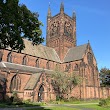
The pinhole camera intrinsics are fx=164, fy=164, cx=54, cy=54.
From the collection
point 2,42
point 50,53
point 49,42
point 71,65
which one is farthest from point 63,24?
point 2,42

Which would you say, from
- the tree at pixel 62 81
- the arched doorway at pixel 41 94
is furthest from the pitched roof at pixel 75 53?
the arched doorway at pixel 41 94

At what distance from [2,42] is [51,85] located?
30.7 metres

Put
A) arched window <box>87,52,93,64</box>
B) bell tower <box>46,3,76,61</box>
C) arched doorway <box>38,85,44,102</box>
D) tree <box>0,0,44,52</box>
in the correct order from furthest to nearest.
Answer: bell tower <box>46,3,76,61</box> → arched window <box>87,52,93,64</box> → arched doorway <box>38,85,44,102</box> → tree <box>0,0,44,52</box>

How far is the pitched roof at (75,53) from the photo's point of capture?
54.4m

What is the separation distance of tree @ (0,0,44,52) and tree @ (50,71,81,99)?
28.1 metres

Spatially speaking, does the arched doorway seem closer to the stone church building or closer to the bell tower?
the stone church building

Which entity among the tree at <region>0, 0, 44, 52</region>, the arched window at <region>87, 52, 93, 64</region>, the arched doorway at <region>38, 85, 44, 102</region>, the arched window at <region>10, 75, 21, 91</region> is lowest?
the arched doorway at <region>38, 85, 44, 102</region>

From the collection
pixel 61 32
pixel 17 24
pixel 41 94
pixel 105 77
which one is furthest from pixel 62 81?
pixel 105 77

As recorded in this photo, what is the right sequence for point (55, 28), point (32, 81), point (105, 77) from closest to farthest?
point (32, 81), point (55, 28), point (105, 77)

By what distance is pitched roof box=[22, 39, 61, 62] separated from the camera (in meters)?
49.0

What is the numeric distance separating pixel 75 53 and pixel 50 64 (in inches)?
385

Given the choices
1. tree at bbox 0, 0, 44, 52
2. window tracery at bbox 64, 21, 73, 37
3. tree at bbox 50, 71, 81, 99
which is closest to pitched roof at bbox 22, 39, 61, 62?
window tracery at bbox 64, 21, 73, 37

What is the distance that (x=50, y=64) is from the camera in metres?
53.8

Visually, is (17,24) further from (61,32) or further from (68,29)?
(68,29)
